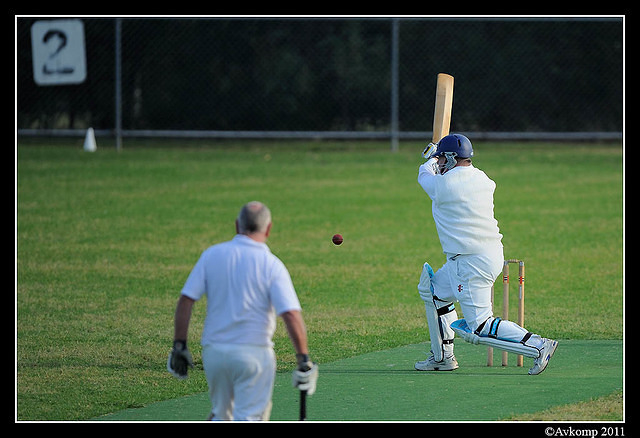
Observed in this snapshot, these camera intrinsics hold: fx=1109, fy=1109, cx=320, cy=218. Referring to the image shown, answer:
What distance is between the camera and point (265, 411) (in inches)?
261

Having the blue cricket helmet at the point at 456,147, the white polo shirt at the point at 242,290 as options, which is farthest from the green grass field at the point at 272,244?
the white polo shirt at the point at 242,290

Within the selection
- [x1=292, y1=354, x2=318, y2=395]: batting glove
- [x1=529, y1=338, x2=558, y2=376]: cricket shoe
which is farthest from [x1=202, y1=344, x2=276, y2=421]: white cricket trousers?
[x1=529, y1=338, x2=558, y2=376]: cricket shoe

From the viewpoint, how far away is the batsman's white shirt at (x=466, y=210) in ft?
30.4

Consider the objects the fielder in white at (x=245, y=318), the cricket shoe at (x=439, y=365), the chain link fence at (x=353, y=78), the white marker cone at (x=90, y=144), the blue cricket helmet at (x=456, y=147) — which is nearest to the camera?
the fielder in white at (x=245, y=318)

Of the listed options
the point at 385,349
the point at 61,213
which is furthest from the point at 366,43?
the point at 385,349

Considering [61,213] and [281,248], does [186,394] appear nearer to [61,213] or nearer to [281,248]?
[281,248]

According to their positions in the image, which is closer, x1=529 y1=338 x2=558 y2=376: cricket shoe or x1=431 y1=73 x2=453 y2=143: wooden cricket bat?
x1=529 y1=338 x2=558 y2=376: cricket shoe

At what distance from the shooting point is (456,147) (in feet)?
30.8

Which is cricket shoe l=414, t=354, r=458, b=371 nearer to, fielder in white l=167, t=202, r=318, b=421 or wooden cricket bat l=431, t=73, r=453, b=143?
wooden cricket bat l=431, t=73, r=453, b=143

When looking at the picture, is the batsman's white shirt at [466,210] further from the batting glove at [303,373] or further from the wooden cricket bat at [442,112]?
the batting glove at [303,373]

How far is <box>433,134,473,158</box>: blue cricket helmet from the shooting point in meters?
9.38

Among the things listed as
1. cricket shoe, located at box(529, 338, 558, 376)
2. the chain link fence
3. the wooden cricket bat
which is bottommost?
cricket shoe, located at box(529, 338, 558, 376)

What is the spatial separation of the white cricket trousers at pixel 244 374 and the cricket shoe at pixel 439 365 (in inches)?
135

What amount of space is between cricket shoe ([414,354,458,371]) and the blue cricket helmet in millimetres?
1817
